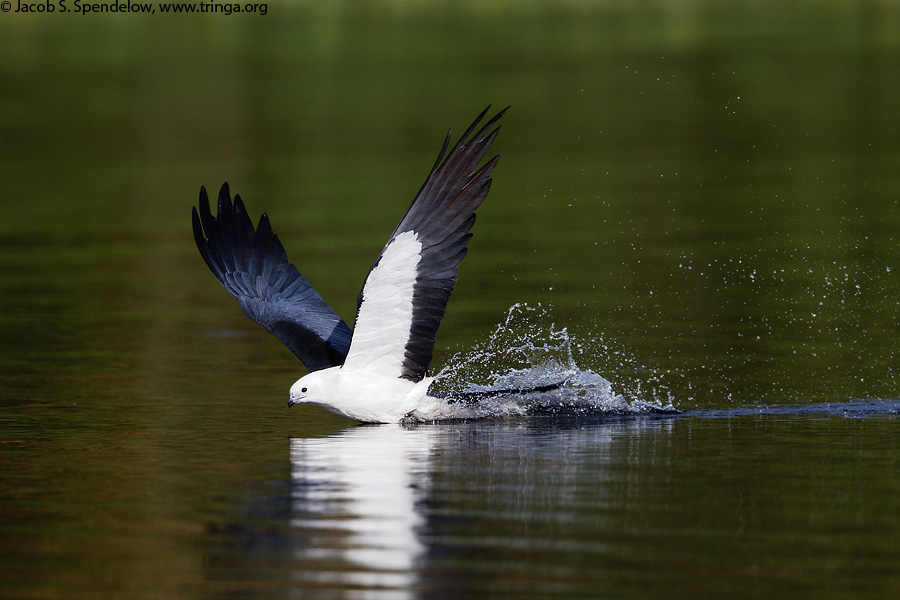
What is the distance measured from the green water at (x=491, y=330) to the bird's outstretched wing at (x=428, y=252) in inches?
32.1

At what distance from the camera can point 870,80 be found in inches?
1371

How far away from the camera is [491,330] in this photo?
14.4 meters

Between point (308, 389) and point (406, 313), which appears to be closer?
point (406, 313)

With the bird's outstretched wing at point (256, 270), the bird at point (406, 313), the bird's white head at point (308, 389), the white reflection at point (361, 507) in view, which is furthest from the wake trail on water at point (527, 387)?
the bird's outstretched wing at point (256, 270)

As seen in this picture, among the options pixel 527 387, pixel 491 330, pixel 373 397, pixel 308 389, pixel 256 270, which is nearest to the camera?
pixel 308 389

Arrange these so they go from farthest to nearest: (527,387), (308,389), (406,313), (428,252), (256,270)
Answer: (256,270) → (527,387) → (308,389) → (406,313) → (428,252)

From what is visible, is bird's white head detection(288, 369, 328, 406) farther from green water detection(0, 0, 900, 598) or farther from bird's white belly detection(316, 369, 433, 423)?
green water detection(0, 0, 900, 598)

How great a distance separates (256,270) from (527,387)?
9.68 ft

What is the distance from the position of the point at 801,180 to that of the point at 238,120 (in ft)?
51.5

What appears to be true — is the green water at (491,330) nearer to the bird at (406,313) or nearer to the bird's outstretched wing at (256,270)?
the bird at (406,313)

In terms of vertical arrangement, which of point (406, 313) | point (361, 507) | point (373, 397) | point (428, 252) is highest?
point (428, 252)

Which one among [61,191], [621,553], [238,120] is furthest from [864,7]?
[621,553]

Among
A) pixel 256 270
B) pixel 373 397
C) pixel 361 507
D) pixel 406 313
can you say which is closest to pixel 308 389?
pixel 373 397

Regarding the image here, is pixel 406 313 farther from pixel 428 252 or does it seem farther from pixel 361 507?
pixel 361 507
